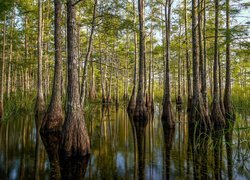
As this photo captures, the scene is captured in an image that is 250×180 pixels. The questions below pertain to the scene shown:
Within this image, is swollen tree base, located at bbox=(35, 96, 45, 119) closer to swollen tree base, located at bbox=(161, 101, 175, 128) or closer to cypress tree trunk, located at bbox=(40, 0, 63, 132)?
cypress tree trunk, located at bbox=(40, 0, 63, 132)

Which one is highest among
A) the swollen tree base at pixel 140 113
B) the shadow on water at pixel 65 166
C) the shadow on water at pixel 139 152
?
the swollen tree base at pixel 140 113

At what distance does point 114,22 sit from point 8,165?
24.6 feet

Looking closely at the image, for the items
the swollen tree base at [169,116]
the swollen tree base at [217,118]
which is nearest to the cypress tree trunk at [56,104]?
the swollen tree base at [169,116]

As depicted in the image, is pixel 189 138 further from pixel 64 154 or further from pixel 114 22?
pixel 114 22

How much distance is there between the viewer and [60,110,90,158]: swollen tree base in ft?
17.5

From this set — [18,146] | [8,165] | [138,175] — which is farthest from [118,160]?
[18,146]

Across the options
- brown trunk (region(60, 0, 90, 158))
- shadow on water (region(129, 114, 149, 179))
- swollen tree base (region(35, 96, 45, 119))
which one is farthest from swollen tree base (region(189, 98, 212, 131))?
swollen tree base (region(35, 96, 45, 119))

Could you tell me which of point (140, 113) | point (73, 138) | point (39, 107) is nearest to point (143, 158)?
point (73, 138)

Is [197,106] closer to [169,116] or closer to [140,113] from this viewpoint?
[169,116]

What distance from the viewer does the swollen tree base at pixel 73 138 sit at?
535 centimetres

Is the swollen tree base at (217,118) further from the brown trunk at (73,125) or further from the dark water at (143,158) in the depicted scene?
the brown trunk at (73,125)

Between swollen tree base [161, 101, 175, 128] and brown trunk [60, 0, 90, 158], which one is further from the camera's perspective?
swollen tree base [161, 101, 175, 128]

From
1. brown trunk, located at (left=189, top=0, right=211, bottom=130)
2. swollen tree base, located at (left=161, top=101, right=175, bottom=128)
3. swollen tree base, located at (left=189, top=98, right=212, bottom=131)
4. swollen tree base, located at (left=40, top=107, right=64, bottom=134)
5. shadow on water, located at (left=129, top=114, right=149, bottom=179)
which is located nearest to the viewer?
shadow on water, located at (left=129, top=114, right=149, bottom=179)

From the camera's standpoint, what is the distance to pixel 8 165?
4.91 meters
